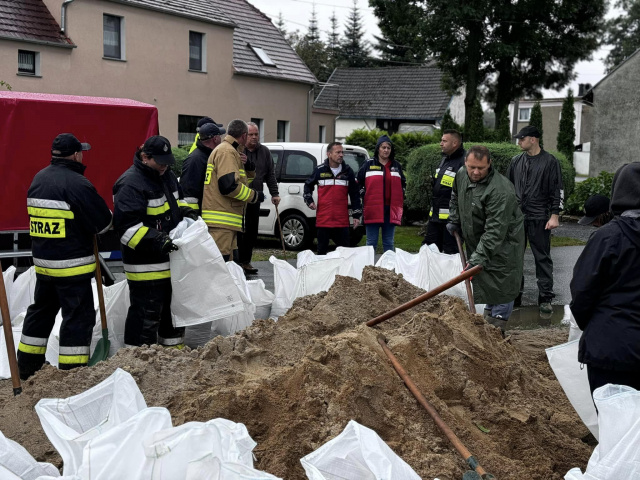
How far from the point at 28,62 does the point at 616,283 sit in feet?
65.5

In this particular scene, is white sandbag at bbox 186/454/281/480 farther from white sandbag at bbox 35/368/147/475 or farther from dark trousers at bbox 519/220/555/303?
dark trousers at bbox 519/220/555/303

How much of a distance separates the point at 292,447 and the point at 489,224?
10.0 ft

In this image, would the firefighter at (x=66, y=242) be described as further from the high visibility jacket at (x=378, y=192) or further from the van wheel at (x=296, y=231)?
the van wheel at (x=296, y=231)

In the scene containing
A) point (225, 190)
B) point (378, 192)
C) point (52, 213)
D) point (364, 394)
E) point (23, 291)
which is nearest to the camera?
point (364, 394)

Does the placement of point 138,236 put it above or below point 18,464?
above

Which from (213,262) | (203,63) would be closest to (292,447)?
(213,262)

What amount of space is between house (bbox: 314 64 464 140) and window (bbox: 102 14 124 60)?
17.7 m

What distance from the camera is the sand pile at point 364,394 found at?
154 inches

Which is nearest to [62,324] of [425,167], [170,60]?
[425,167]

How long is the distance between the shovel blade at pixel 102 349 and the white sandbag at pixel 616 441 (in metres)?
3.82

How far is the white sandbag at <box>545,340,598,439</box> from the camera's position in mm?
4453

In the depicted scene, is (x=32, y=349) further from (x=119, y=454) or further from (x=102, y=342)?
(x=119, y=454)

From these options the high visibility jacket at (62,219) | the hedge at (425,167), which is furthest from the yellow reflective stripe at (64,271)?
the hedge at (425,167)

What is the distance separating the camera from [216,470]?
9.46 feet
